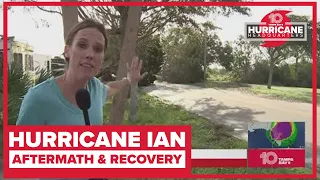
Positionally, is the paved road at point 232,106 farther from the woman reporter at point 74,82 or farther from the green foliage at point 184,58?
the woman reporter at point 74,82

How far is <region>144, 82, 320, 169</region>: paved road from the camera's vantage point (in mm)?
3416

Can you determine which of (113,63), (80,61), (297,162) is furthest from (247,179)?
(80,61)

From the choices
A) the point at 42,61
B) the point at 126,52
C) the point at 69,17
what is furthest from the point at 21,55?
the point at 126,52

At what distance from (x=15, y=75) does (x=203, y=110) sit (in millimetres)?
1599

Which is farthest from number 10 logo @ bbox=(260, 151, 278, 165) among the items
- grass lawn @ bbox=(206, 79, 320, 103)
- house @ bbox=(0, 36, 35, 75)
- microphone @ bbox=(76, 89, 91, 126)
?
house @ bbox=(0, 36, 35, 75)
